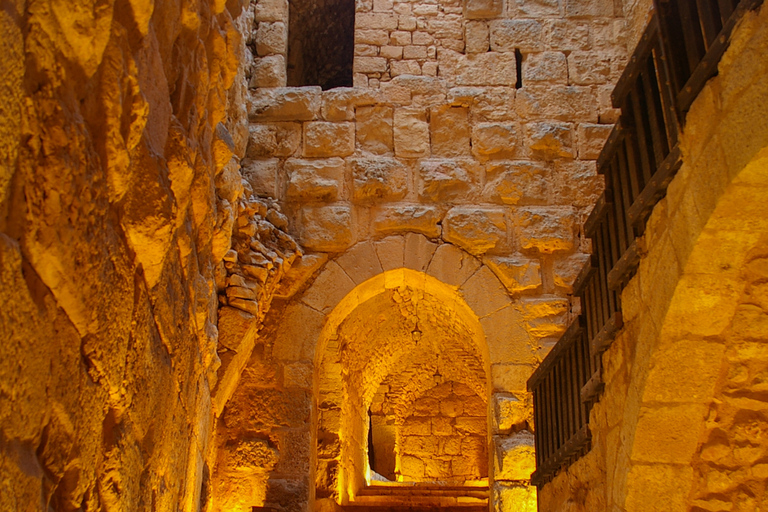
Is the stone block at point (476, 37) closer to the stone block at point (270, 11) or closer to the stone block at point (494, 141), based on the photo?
the stone block at point (494, 141)

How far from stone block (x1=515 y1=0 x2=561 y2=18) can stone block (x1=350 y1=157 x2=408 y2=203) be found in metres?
1.72

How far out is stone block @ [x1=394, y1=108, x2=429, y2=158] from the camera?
545cm

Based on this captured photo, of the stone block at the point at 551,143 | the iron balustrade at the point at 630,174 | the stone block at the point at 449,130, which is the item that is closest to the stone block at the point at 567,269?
the stone block at the point at 551,143

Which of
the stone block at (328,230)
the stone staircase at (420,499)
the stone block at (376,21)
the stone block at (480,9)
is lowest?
the stone staircase at (420,499)

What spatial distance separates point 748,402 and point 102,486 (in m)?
1.91

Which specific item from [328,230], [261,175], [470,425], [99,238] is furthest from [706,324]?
[470,425]

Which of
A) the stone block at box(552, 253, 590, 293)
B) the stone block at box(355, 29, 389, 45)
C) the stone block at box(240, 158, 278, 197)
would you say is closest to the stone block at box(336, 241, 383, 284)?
the stone block at box(240, 158, 278, 197)

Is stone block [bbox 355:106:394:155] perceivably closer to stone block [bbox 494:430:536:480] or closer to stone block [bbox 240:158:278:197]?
stone block [bbox 240:158:278:197]

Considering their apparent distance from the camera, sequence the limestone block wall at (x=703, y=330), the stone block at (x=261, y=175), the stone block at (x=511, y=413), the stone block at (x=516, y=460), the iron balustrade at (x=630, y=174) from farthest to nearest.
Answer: the stone block at (x=261, y=175) → the stone block at (x=511, y=413) → the stone block at (x=516, y=460) → the iron balustrade at (x=630, y=174) → the limestone block wall at (x=703, y=330)

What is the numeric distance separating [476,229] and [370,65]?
1609mm

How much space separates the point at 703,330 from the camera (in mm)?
1987

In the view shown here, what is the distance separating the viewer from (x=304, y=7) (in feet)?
21.7

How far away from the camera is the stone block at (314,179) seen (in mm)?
5332

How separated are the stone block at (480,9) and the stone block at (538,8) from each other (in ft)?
0.65
